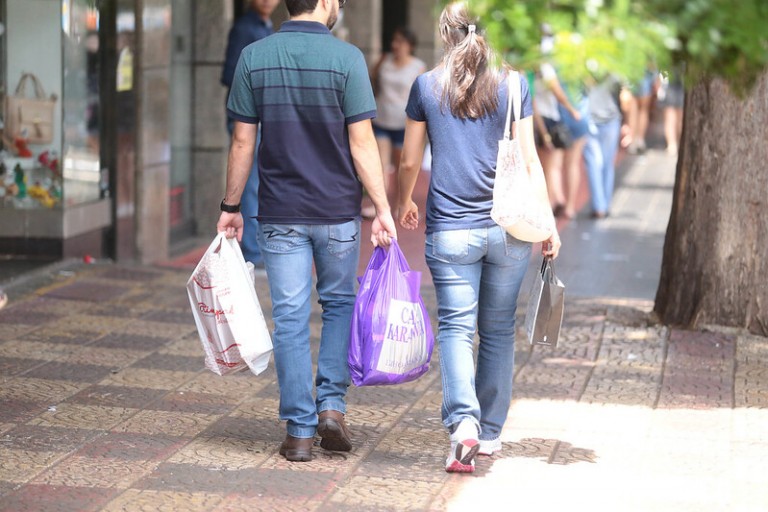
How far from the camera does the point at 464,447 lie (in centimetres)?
507

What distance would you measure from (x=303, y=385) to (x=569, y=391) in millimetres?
1736

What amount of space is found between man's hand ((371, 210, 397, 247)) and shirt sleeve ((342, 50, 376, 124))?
1.23 ft

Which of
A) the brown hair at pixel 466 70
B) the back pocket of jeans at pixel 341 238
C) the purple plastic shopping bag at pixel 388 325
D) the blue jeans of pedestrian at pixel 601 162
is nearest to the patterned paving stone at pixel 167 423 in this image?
the purple plastic shopping bag at pixel 388 325

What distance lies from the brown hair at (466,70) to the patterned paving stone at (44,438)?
2019mm

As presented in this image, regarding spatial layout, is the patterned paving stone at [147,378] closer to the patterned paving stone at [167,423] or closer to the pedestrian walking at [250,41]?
the patterned paving stone at [167,423]

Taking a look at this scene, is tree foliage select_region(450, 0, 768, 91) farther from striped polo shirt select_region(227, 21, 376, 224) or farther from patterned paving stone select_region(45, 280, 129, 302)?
patterned paving stone select_region(45, 280, 129, 302)

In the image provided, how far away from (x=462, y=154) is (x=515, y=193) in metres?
0.27

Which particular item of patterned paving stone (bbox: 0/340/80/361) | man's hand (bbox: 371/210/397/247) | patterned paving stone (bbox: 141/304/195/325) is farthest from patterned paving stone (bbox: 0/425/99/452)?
patterned paving stone (bbox: 141/304/195/325)

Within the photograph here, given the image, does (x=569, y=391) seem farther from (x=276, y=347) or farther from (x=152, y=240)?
(x=152, y=240)

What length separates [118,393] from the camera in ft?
20.5

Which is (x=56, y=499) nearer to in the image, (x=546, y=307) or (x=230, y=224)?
(x=230, y=224)

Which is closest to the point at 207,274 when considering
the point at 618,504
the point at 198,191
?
the point at 618,504

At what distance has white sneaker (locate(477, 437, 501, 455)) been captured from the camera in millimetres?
5375

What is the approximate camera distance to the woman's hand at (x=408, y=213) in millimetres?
5227
